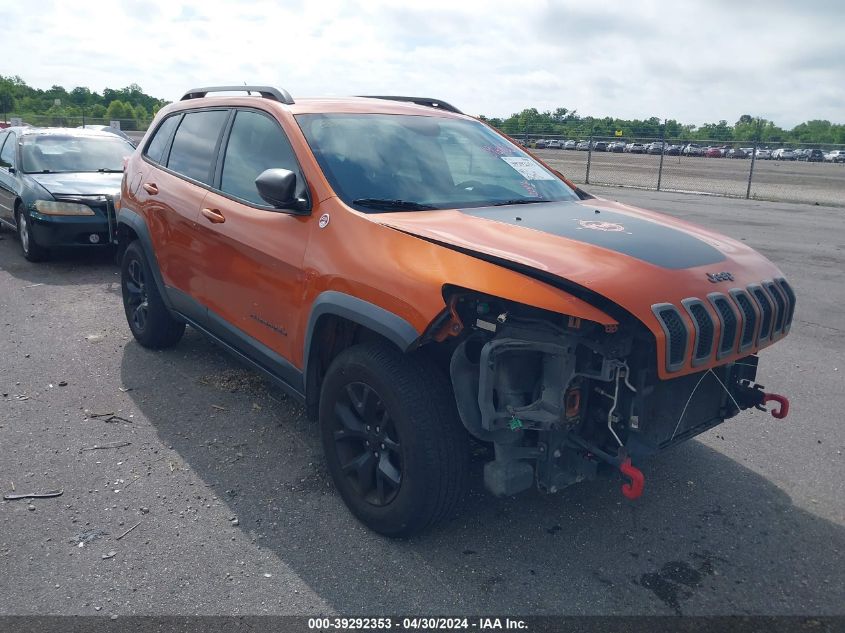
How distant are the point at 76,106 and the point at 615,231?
81630mm

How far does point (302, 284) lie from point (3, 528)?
5.79 feet

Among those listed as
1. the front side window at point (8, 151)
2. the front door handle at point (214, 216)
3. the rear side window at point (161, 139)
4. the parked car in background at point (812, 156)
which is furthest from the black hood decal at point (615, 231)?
the parked car in background at point (812, 156)

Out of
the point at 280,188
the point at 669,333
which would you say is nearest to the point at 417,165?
the point at 280,188

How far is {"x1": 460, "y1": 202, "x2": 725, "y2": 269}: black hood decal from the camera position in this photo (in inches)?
116

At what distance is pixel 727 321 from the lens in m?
2.83

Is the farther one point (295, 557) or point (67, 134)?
point (67, 134)

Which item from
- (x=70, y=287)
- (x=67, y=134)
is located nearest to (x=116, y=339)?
(x=70, y=287)

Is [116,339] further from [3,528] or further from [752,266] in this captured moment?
[752,266]

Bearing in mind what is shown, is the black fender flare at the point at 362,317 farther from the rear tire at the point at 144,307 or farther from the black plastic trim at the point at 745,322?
the rear tire at the point at 144,307

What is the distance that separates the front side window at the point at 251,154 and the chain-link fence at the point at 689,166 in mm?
19432

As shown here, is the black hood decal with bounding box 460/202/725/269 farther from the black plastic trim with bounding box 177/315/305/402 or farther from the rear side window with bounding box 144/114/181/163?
the rear side window with bounding box 144/114/181/163

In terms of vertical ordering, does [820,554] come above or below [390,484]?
below

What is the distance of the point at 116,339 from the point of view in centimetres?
602

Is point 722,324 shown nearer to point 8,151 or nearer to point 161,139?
point 161,139
